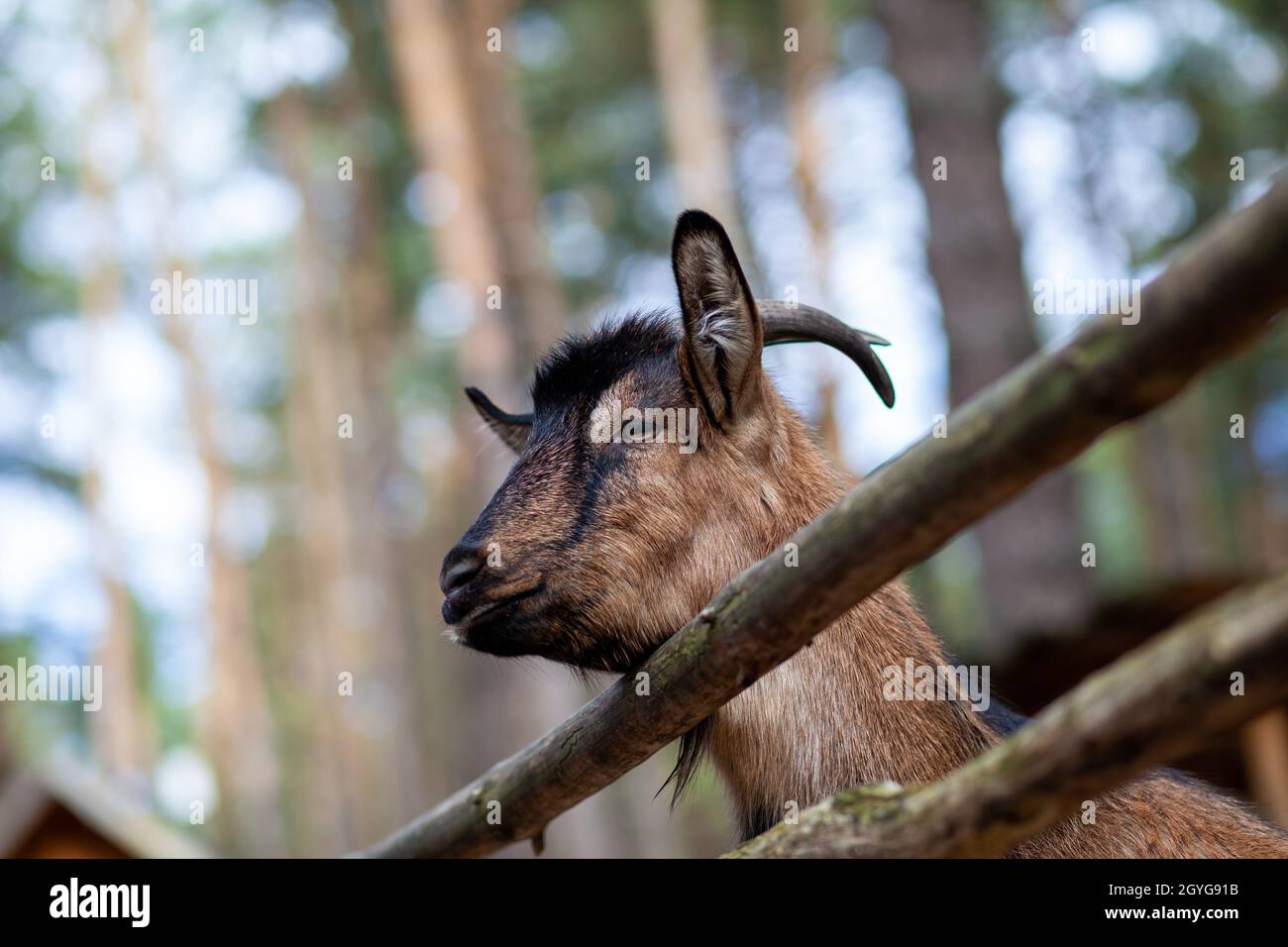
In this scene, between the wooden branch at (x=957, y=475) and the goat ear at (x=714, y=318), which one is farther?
the goat ear at (x=714, y=318)

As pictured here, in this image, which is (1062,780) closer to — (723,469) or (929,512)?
(929,512)

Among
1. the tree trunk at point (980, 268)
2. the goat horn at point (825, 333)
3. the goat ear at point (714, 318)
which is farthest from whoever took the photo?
the tree trunk at point (980, 268)

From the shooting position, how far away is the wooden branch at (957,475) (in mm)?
2107

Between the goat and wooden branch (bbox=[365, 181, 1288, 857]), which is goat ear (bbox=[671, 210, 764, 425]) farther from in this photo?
wooden branch (bbox=[365, 181, 1288, 857])

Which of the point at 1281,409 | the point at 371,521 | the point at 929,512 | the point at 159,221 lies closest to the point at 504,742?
the point at 929,512

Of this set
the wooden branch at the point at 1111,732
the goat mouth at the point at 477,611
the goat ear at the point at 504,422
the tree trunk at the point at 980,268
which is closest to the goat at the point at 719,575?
the goat mouth at the point at 477,611

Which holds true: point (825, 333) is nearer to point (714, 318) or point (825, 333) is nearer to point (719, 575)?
point (714, 318)

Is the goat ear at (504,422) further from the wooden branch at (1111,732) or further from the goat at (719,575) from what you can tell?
the wooden branch at (1111,732)

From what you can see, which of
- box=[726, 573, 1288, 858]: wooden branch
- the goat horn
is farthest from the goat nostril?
box=[726, 573, 1288, 858]: wooden branch

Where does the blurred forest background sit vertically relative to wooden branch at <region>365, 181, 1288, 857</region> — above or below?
above

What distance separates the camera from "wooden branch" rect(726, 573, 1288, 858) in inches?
87.3

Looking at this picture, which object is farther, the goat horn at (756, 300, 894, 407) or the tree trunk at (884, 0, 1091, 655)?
the tree trunk at (884, 0, 1091, 655)

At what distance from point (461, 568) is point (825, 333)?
151 cm
